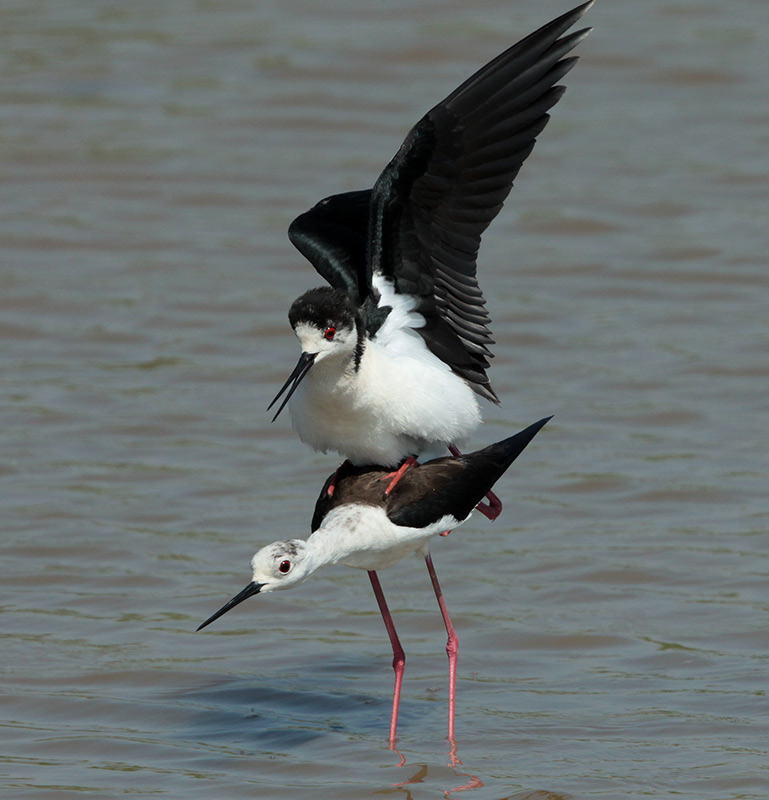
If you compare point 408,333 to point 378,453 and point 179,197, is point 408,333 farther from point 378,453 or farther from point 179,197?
point 179,197

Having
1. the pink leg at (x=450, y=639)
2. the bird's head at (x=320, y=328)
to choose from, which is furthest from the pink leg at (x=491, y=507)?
the bird's head at (x=320, y=328)

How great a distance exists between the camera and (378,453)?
7.24 m

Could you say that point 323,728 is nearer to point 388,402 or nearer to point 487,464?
point 487,464

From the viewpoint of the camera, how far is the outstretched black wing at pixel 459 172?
277 inches

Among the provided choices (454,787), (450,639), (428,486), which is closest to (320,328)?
(428,486)

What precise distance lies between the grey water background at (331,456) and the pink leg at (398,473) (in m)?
1.16

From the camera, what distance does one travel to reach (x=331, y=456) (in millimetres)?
10734

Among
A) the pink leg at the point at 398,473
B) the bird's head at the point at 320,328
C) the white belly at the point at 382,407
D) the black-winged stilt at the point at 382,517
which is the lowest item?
the black-winged stilt at the point at 382,517

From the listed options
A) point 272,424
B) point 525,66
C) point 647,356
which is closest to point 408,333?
point 525,66

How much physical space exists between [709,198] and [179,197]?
15.0ft

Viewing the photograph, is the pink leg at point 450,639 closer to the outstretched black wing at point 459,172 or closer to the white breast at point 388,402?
the white breast at point 388,402

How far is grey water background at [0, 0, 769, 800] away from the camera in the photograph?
731 centimetres

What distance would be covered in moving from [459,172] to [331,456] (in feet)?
12.7

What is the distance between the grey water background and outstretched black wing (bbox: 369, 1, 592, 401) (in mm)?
1918
